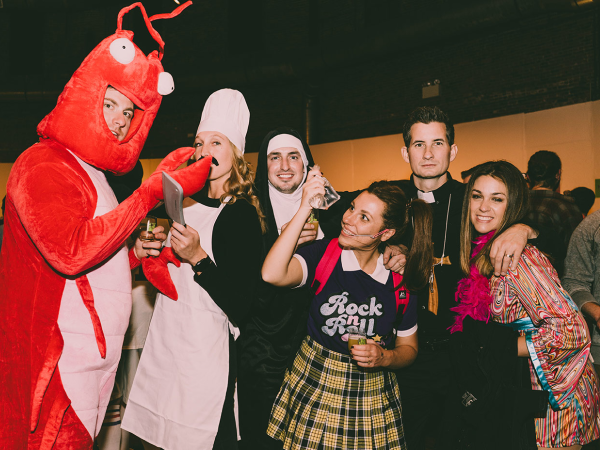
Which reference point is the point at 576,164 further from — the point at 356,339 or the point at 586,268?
the point at 356,339

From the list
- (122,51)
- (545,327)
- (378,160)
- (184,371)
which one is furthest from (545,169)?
(378,160)

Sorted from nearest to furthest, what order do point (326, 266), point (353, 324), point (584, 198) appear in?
point (353, 324) → point (326, 266) → point (584, 198)

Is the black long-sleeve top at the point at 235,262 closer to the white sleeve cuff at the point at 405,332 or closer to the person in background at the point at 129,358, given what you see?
the white sleeve cuff at the point at 405,332

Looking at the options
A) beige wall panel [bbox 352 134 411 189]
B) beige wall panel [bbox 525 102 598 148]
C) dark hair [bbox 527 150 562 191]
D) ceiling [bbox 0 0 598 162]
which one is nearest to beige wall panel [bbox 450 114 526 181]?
beige wall panel [bbox 525 102 598 148]

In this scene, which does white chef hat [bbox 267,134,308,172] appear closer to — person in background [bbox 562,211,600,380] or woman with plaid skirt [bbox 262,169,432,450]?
woman with plaid skirt [bbox 262,169,432,450]

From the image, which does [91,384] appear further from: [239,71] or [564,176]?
[239,71]

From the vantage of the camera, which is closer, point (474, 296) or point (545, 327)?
point (545, 327)

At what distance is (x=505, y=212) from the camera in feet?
6.59

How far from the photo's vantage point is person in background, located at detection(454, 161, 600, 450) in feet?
5.77

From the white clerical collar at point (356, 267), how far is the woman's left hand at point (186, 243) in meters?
0.64

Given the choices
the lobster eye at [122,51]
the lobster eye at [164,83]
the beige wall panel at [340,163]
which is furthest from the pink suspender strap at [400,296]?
the beige wall panel at [340,163]

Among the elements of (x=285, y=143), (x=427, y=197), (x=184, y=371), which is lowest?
(x=184, y=371)

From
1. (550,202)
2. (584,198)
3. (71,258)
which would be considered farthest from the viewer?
(584,198)

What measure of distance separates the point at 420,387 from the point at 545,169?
7.34 ft
